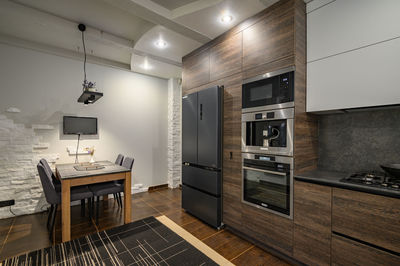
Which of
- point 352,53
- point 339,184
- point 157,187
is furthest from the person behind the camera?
point 157,187

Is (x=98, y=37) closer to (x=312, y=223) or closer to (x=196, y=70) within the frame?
(x=196, y=70)

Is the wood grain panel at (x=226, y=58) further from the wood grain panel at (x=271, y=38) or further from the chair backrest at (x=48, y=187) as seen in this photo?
the chair backrest at (x=48, y=187)

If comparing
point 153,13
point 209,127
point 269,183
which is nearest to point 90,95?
point 153,13

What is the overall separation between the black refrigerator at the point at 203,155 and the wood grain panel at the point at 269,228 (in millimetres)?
454

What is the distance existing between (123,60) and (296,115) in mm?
3582

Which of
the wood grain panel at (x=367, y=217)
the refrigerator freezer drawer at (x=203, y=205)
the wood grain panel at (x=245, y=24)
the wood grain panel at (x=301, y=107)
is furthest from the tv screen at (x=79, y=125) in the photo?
the wood grain panel at (x=367, y=217)

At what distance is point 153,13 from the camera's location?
2.19 metres

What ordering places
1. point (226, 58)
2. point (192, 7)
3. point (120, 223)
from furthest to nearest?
1. point (120, 223)
2. point (226, 58)
3. point (192, 7)

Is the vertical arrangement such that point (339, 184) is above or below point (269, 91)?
below

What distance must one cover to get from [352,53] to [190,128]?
2077mm

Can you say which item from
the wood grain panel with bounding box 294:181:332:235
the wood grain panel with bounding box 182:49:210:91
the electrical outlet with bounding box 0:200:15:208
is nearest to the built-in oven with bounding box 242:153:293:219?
the wood grain panel with bounding box 294:181:332:235

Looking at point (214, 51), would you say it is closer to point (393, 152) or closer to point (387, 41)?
point (387, 41)

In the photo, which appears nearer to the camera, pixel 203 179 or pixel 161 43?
pixel 203 179

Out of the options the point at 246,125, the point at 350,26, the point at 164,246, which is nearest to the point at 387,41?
the point at 350,26
